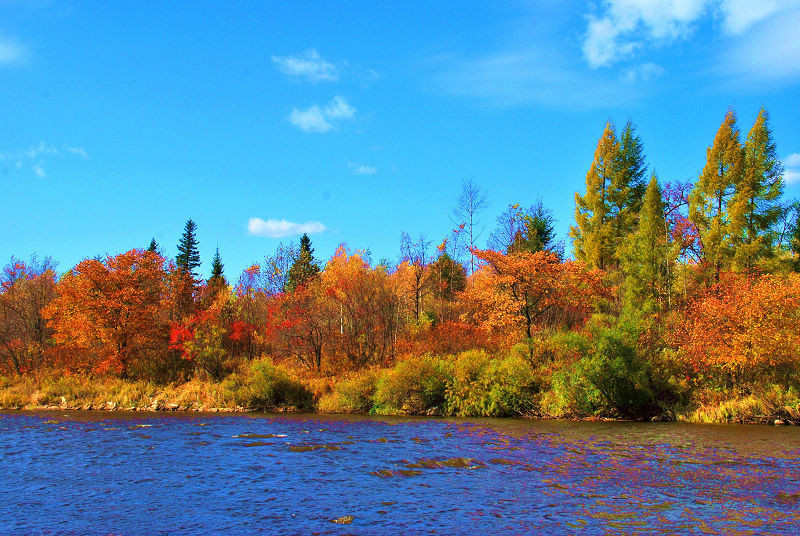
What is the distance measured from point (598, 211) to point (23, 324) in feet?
171

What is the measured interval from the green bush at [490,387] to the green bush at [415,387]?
744 mm

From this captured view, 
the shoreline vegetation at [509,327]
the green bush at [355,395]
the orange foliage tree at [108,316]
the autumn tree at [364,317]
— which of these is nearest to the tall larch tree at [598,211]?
the shoreline vegetation at [509,327]

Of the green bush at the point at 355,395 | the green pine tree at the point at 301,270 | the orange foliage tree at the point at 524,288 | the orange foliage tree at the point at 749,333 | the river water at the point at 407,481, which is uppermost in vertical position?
the green pine tree at the point at 301,270

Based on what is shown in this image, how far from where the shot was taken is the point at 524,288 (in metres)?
36.5

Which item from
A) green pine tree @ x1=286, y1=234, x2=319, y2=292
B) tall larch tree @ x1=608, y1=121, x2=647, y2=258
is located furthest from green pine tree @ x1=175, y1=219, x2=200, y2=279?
tall larch tree @ x1=608, y1=121, x2=647, y2=258

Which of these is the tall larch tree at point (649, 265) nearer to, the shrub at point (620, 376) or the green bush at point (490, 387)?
the shrub at point (620, 376)

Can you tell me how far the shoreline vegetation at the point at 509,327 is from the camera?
2809cm

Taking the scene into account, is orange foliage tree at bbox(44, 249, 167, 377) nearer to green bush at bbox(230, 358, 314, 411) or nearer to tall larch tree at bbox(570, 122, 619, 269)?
green bush at bbox(230, 358, 314, 411)

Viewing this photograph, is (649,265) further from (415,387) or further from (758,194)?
(415,387)

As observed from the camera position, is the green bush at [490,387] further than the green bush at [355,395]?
No

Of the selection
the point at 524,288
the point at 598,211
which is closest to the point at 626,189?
the point at 598,211

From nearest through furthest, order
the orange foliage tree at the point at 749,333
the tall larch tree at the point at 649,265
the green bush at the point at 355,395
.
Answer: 1. the orange foliage tree at the point at 749,333
2. the green bush at the point at 355,395
3. the tall larch tree at the point at 649,265

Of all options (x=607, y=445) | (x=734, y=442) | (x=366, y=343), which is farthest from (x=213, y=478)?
(x=366, y=343)

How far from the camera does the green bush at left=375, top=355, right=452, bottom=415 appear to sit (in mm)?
32875
